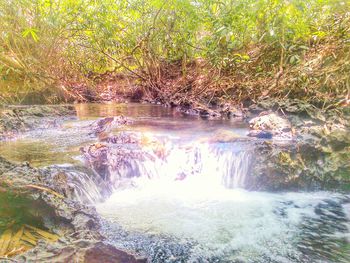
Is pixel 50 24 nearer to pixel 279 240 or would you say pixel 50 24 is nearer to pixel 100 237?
pixel 100 237

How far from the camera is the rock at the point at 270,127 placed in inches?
196

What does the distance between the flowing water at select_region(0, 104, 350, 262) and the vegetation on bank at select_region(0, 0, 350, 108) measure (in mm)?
2109

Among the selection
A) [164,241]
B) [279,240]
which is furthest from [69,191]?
[279,240]

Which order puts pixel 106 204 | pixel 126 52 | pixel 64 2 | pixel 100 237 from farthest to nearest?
pixel 126 52
pixel 64 2
pixel 106 204
pixel 100 237

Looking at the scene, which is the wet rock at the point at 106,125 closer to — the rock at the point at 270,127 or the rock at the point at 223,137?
the rock at the point at 223,137

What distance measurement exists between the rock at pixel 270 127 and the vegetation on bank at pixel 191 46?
1.31 m

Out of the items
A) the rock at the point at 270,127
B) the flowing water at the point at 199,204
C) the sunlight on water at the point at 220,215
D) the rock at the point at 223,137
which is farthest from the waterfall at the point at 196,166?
the rock at the point at 270,127

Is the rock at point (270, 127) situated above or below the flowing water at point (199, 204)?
above

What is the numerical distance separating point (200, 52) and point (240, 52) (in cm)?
105

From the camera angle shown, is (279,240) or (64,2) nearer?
(279,240)

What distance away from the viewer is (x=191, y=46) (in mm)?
7816

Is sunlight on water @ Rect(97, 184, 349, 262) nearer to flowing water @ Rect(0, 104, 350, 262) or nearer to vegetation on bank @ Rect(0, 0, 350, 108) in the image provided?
flowing water @ Rect(0, 104, 350, 262)

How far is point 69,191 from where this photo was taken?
297 centimetres

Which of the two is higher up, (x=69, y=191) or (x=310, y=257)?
(x=69, y=191)
